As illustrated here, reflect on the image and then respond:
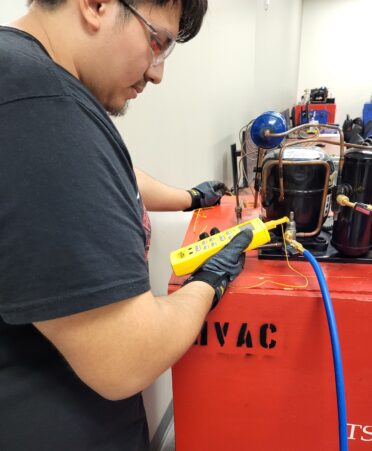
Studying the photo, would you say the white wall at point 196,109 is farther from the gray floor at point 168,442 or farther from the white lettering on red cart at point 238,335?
the white lettering on red cart at point 238,335

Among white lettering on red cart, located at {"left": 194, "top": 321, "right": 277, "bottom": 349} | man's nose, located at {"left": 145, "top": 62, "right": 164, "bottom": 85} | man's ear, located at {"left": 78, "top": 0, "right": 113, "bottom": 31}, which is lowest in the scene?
white lettering on red cart, located at {"left": 194, "top": 321, "right": 277, "bottom": 349}

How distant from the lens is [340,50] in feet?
18.3

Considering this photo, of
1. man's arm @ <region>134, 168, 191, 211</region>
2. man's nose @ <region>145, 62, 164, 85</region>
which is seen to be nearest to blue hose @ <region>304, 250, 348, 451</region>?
man's nose @ <region>145, 62, 164, 85</region>

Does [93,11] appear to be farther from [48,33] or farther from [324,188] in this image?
[324,188]

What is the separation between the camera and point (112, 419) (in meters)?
0.60

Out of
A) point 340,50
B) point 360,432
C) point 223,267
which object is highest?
point 340,50

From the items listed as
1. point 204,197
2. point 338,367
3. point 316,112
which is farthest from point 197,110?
point 316,112

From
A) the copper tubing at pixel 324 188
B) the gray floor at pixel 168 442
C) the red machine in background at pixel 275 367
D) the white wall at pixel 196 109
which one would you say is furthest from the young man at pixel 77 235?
the gray floor at pixel 168 442

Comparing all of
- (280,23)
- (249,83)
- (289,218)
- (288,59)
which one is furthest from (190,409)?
(288,59)

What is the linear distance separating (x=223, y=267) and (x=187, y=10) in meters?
0.43

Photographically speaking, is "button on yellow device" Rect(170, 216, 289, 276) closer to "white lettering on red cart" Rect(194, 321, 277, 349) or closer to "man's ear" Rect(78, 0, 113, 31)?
"white lettering on red cart" Rect(194, 321, 277, 349)

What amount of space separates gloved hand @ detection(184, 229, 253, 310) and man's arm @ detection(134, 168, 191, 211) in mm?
406

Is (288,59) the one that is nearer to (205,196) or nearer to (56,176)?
(205,196)

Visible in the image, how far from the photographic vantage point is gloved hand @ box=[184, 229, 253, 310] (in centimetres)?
61
